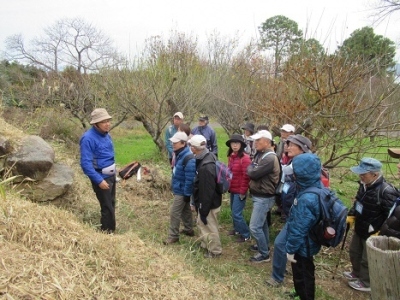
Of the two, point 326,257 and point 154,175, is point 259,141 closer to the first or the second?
point 326,257

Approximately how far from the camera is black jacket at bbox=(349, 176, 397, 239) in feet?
12.6

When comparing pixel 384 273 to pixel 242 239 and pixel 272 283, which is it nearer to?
pixel 272 283

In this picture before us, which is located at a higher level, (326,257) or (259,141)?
(259,141)

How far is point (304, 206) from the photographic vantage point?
3277mm

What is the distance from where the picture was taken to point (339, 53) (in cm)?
540

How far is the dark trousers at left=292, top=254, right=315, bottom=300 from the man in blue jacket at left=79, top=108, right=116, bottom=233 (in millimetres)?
2522

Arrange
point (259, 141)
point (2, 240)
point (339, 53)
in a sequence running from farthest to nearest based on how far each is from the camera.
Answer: point (339, 53), point (259, 141), point (2, 240)

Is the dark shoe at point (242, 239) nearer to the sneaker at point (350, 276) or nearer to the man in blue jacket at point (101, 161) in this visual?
the sneaker at point (350, 276)

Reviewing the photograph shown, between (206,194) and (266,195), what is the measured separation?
833 millimetres

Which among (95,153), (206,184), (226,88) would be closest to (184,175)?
(206,184)

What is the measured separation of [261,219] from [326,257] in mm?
1440

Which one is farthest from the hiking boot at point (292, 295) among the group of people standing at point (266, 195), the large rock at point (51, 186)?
the large rock at point (51, 186)

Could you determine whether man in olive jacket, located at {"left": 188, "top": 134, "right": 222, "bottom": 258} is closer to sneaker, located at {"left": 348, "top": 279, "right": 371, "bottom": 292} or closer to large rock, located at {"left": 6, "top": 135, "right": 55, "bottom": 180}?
sneaker, located at {"left": 348, "top": 279, "right": 371, "bottom": 292}

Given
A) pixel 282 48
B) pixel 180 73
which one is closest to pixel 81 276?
pixel 282 48
